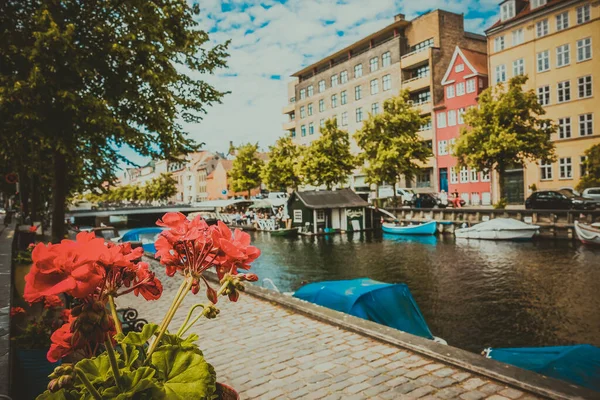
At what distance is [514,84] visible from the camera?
31594 mm

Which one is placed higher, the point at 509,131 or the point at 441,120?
the point at 441,120

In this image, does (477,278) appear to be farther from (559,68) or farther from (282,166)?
(282,166)

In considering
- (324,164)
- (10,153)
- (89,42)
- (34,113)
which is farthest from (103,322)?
(324,164)

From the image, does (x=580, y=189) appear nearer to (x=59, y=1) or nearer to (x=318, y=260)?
(x=318, y=260)

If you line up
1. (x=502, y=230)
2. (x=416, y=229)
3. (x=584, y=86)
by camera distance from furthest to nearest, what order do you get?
(x=584, y=86) < (x=416, y=229) < (x=502, y=230)

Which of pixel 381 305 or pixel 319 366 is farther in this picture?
pixel 381 305

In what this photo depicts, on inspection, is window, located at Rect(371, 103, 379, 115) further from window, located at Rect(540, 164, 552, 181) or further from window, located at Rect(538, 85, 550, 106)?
window, located at Rect(540, 164, 552, 181)

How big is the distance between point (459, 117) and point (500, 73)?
581 centimetres

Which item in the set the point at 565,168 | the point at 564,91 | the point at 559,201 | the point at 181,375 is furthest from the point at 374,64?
the point at 181,375

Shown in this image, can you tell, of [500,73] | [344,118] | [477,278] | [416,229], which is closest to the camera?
[477,278]

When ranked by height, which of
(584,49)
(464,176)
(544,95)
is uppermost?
(584,49)

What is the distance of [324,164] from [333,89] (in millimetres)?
24631

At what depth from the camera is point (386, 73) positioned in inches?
2213

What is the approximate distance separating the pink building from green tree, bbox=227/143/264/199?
25.2m
